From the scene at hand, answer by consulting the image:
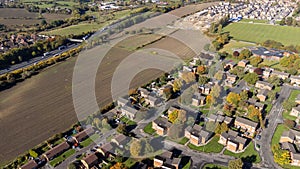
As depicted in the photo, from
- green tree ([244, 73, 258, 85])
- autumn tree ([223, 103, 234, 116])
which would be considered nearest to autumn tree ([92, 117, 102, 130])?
autumn tree ([223, 103, 234, 116])

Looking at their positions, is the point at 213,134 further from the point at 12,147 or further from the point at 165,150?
the point at 12,147

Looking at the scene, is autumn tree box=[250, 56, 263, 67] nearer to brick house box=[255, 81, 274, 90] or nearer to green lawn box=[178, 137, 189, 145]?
brick house box=[255, 81, 274, 90]

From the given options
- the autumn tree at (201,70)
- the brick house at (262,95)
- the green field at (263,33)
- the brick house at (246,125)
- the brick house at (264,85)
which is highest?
the green field at (263,33)

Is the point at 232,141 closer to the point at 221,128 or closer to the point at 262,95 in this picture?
the point at 221,128

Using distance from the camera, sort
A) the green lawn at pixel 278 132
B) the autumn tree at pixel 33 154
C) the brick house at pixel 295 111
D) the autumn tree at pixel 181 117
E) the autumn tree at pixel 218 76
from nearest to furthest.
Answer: the autumn tree at pixel 33 154 < the green lawn at pixel 278 132 < the autumn tree at pixel 181 117 < the brick house at pixel 295 111 < the autumn tree at pixel 218 76

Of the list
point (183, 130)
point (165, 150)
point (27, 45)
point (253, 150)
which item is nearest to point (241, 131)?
point (253, 150)

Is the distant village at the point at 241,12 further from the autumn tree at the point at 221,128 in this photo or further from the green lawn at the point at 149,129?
the green lawn at the point at 149,129

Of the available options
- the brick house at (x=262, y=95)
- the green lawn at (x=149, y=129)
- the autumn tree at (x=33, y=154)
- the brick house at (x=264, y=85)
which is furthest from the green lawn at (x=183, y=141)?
the brick house at (x=264, y=85)
